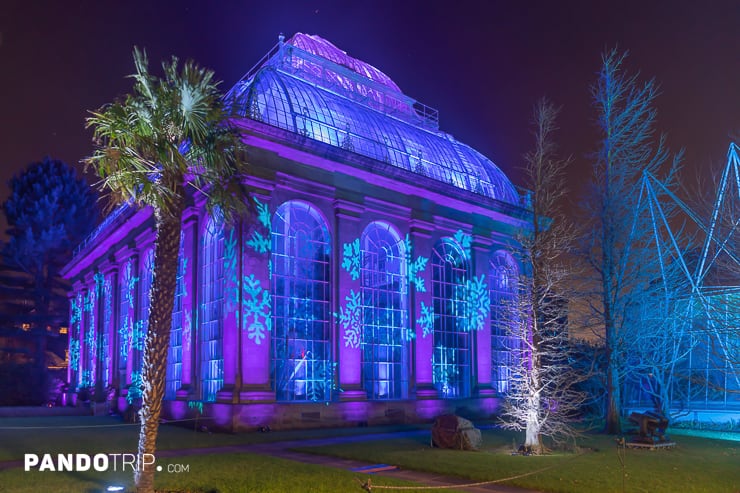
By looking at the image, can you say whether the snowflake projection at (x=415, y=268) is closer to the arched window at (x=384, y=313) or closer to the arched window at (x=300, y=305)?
the arched window at (x=384, y=313)

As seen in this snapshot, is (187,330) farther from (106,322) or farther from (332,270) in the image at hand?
(106,322)

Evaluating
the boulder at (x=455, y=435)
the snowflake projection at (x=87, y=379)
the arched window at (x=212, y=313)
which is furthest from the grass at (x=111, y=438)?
the snowflake projection at (x=87, y=379)

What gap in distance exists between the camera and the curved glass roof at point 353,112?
3422 centimetres

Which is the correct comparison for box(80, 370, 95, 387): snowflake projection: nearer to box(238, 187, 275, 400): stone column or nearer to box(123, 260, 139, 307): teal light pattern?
box(123, 260, 139, 307): teal light pattern

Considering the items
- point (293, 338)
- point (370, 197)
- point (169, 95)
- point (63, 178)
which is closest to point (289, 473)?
point (169, 95)

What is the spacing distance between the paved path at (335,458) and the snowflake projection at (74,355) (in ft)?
132

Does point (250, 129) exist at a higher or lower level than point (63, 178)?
lower

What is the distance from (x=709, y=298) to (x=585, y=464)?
9587mm

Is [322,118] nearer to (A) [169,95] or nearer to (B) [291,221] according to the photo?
(B) [291,221]

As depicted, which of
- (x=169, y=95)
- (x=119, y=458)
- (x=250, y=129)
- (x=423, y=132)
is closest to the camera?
(x=169, y=95)

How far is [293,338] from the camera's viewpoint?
31.6 metres

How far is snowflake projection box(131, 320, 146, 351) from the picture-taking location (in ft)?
132

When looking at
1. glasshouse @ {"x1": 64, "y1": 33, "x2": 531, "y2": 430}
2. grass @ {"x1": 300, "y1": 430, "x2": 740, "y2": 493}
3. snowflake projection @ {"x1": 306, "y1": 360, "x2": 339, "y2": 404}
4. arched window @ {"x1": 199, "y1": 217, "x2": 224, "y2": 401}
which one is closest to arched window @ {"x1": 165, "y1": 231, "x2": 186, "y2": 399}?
glasshouse @ {"x1": 64, "y1": 33, "x2": 531, "y2": 430}

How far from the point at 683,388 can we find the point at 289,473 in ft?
91.0
